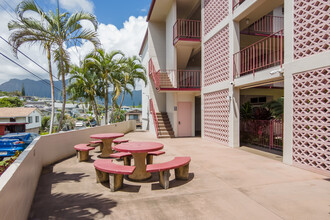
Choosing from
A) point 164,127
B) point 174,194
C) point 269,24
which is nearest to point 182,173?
point 174,194

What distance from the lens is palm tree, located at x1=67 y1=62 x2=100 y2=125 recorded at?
13211 mm

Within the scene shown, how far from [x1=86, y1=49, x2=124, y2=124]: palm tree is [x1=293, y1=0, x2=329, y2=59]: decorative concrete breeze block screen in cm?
1074

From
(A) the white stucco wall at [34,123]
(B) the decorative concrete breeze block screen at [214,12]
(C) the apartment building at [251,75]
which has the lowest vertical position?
(A) the white stucco wall at [34,123]

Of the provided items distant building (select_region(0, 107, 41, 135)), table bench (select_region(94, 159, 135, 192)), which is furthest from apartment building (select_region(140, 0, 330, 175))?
distant building (select_region(0, 107, 41, 135))

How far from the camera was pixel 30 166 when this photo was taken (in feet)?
12.9

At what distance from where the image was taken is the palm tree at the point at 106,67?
13.0 meters

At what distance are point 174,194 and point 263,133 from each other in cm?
668

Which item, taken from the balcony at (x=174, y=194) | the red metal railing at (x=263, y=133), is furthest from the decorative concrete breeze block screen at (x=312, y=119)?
the red metal railing at (x=263, y=133)

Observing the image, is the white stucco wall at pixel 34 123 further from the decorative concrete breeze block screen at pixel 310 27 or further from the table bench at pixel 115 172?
Answer: the decorative concrete breeze block screen at pixel 310 27

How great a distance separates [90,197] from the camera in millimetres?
3883

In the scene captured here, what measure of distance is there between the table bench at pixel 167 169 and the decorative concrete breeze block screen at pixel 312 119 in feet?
11.3

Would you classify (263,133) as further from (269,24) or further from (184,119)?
(269,24)

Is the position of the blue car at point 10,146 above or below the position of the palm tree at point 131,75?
below

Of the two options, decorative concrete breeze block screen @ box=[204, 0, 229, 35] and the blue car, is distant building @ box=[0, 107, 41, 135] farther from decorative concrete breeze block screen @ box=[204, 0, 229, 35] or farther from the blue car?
decorative concrete breeze block screen @ box=[204, 0, 229, 35]
